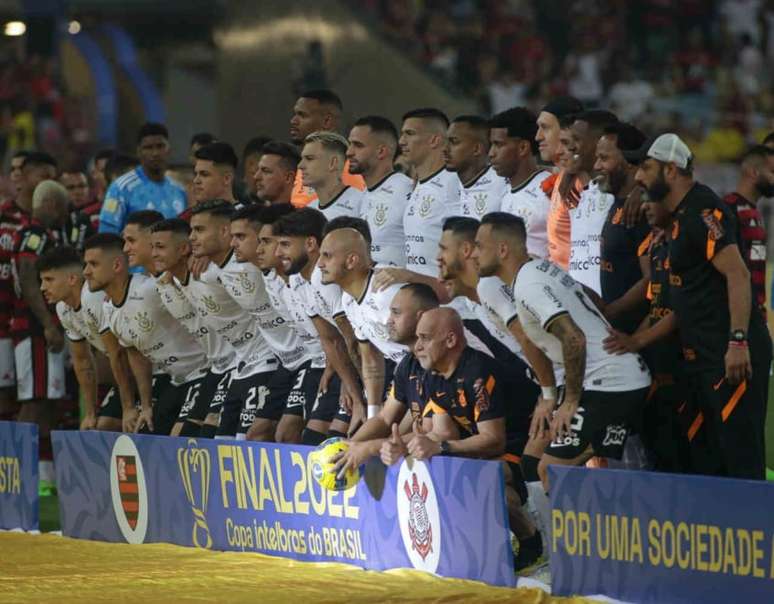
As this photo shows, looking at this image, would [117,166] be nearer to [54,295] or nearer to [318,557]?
[54,295]

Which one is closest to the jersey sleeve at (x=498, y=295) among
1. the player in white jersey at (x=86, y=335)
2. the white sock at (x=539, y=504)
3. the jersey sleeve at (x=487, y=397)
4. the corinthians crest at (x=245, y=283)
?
the jersey sleeve at (x=487, y=397)

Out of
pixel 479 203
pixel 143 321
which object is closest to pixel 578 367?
pixel 479 203

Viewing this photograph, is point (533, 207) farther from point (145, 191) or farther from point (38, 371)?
point (38, 371)

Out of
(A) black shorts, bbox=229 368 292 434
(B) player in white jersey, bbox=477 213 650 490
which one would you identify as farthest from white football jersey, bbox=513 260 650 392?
(A) black shorts, bbox=229 368 292 434

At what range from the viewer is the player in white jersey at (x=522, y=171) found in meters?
9.60

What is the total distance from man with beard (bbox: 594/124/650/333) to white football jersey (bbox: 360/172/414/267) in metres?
1.62

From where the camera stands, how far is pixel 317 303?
392 inches

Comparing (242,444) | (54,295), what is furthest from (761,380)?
(54,295)

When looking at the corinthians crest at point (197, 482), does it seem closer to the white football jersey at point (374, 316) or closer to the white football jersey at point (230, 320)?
the white football jersey at point (230, 320)

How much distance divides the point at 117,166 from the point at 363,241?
534 centimetres

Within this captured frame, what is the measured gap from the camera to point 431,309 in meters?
8.76

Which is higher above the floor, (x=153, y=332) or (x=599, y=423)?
(x=153, y=332)

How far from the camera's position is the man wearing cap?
803 centimetres

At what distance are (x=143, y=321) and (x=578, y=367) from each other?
4014 mm
